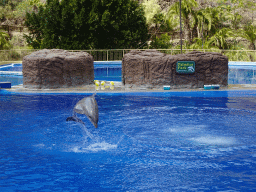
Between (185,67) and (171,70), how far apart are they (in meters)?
0.55

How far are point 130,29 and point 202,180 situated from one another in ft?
87.9

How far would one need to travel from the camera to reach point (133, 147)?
709 cm

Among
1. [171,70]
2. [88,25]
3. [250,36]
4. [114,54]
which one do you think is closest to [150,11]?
[88,25]

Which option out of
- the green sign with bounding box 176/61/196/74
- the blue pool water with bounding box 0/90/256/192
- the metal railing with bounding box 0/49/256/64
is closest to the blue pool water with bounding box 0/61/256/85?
the metal railing with bounding box 0/49/256/64

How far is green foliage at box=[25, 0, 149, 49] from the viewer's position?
28672 millimetres

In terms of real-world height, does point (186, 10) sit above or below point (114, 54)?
above

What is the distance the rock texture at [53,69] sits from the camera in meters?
13.9

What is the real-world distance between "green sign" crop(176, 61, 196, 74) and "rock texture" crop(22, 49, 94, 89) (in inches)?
156

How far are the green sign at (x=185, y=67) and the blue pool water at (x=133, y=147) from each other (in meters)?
2.03

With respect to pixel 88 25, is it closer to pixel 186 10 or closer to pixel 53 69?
pixel 186 10

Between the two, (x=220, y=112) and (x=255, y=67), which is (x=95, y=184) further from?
(x=255, y=67)

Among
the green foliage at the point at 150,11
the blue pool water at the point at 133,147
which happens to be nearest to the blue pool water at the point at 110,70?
the blue pool water at the point at 133,147

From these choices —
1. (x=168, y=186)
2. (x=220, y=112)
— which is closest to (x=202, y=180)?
(x=168, y=186)

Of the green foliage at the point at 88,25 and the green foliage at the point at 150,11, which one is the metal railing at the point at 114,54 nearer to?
the green foliage at the point at 88,25
